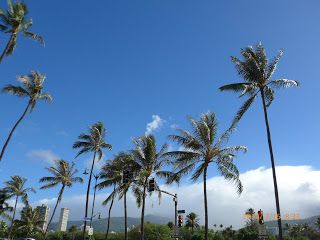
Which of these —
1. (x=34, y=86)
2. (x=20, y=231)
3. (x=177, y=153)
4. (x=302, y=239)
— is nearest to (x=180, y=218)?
(x=177, y=153)

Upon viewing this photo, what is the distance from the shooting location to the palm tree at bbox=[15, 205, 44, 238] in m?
90.9

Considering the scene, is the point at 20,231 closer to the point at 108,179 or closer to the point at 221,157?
the point at 108,179

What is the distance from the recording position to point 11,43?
110 feet

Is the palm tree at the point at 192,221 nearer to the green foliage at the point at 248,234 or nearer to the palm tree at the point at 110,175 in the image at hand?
the green foliage at the point at 248,234

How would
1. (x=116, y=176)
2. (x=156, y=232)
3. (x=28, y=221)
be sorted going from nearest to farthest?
(x=116, y=176), (x=156, y=232), (x=28, y=221)

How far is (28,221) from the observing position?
90.6 meters

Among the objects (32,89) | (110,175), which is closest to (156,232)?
(110,175)

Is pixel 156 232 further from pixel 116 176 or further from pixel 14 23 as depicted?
pixel 14 23

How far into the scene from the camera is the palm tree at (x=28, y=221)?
90938 millimetres

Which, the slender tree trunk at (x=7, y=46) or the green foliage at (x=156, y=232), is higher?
the slender tree trunk at (x=7, y=46)

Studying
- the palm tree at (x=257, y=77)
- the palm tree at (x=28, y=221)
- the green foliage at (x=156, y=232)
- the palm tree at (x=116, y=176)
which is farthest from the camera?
the palm tree at (x=28, y=221)

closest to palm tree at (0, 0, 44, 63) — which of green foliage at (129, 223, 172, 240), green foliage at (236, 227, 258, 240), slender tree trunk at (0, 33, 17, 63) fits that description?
slender tree trunk at (0, 33, 17, 63)

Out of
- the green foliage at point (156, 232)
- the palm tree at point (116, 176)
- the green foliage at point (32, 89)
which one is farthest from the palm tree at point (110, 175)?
the green foliage at point (156, 232)

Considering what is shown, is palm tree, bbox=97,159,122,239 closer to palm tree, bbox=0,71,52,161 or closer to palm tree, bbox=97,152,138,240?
palm tree, bbox=97,152,138,240
